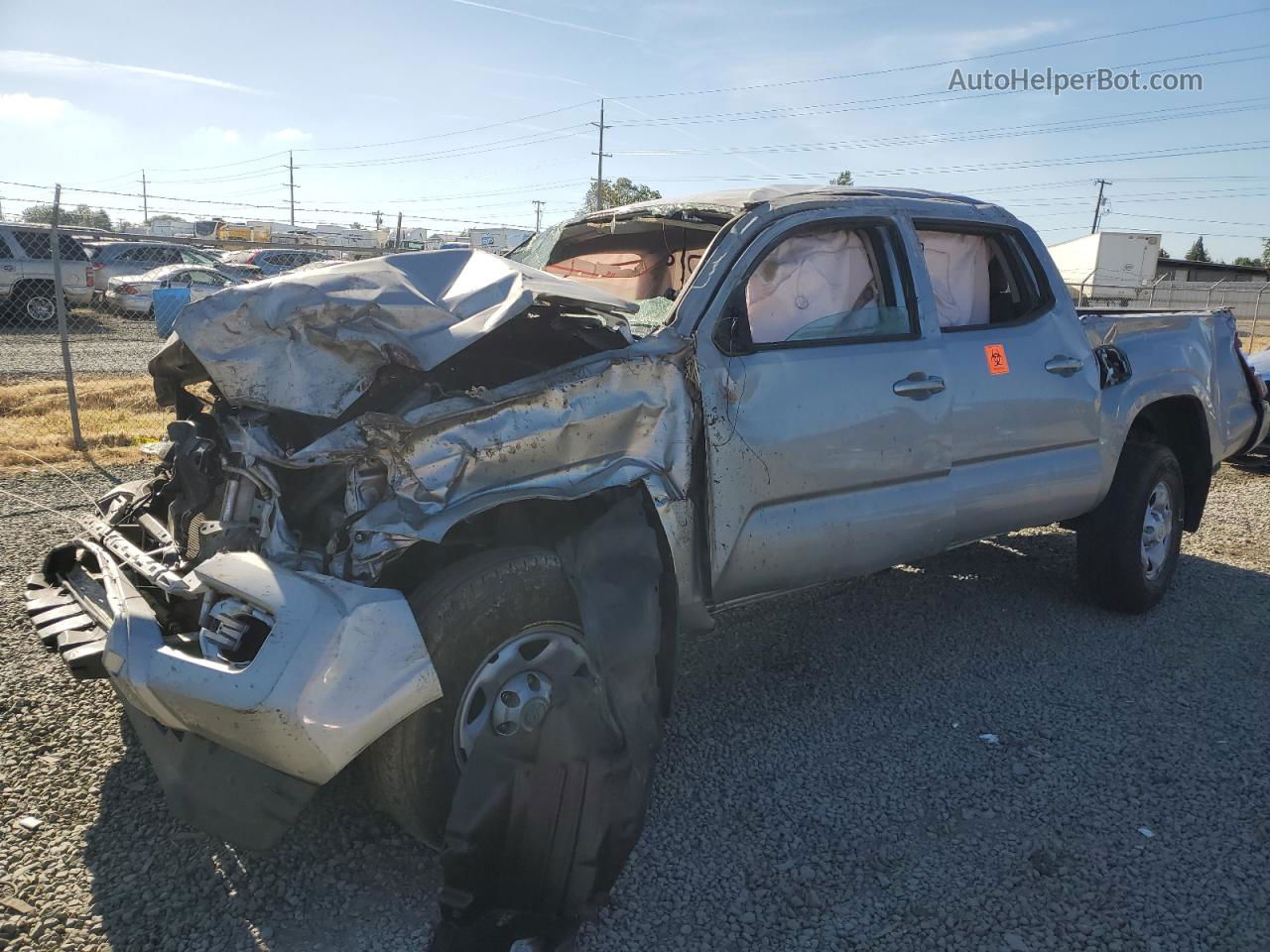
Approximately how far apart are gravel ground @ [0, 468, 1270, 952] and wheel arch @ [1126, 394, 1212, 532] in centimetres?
85

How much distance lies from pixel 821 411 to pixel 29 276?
65.7 ft


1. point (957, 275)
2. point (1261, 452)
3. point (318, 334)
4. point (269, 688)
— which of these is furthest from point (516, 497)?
point (1261, 452)

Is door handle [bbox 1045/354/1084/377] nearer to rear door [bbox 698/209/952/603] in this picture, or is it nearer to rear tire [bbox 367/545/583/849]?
rear door [bbox 698/209/952/603]

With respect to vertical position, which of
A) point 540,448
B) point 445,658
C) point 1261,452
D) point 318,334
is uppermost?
point 318,334

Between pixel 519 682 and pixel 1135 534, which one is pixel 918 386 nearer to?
pixel 1135 534

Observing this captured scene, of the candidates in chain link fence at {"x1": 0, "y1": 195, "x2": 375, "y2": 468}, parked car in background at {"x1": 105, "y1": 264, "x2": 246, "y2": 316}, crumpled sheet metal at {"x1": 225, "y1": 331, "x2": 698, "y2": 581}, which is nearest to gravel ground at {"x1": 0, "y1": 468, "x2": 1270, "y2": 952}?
crumpled sheet metal at {"x1": 225, "y1": 331, "x2": 698, "y2": 581}

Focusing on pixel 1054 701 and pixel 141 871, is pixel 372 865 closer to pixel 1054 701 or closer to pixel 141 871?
pixel 141 871

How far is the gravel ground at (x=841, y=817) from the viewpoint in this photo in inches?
101

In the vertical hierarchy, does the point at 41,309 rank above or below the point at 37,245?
below

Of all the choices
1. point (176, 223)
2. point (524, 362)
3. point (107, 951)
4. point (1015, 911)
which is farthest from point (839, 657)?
point (176, 223)

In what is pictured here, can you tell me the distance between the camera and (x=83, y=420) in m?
A: 8.79

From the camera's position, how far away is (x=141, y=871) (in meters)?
2.68

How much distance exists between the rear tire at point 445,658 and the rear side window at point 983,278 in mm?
2527

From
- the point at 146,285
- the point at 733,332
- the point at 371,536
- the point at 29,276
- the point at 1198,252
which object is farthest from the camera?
the point at 1198,252
